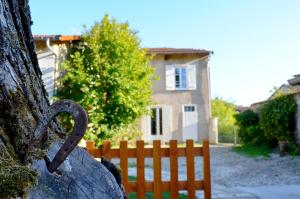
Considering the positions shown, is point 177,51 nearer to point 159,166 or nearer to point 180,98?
point 180,98

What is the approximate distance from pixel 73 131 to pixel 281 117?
1466 centimetres

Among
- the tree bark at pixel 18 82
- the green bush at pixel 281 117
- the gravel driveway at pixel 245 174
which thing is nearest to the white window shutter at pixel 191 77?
the green bush at pixel 281 117

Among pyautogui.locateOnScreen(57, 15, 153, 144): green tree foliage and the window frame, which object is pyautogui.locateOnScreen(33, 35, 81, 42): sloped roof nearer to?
pyautogui.locateOnScreen(57, 15, 153, 144): green tree foliage

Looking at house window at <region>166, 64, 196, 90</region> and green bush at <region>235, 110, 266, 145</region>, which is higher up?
house window at <region>166, 64, 196, 90</region>

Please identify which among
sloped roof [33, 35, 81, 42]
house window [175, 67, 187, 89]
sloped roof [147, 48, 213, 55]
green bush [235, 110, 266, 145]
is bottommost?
green bush [235, 110, 266, 145]

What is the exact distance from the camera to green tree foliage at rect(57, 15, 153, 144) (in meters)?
15.4

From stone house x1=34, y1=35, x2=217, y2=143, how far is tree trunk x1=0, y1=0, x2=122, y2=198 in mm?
21598

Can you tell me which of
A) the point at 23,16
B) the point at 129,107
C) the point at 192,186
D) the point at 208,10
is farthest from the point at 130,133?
the point at 23,16

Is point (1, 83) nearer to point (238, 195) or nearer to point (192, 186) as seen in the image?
point (192, 186)

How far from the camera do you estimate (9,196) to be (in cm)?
100

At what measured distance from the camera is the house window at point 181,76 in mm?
23438

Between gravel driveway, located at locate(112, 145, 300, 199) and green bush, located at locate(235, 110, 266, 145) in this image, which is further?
green bush, located at locate(235, 110, 266, 145)

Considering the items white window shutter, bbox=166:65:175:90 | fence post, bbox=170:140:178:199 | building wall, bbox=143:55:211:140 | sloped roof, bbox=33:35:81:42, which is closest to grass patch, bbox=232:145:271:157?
building wall, bbox=143:55:211:140

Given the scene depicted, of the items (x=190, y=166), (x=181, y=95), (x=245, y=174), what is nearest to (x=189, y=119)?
(x=181, y=95)
